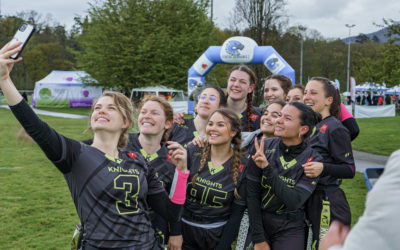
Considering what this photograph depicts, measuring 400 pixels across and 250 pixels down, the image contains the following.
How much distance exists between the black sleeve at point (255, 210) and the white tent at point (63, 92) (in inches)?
1365

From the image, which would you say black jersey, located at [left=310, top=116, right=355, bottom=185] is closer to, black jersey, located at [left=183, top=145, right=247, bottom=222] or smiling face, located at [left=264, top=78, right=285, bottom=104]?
black jersey, located at [left=183, top=145, right=247, bottom=222]

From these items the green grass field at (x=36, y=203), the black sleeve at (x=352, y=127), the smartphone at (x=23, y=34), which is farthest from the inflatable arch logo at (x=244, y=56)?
the smartphone at (x=23, y=34)

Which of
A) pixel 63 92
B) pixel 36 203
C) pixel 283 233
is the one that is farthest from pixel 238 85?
pixel 63 92

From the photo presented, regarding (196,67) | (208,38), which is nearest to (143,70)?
(208,38)

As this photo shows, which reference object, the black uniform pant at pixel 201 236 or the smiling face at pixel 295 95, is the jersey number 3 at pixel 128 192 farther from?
the smiling face at pixel 295 95

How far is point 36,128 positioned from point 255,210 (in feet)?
5.88

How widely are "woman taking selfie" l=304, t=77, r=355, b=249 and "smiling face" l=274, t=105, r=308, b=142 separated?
28 centimetres

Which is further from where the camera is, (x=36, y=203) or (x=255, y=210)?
(x=36, y=203)

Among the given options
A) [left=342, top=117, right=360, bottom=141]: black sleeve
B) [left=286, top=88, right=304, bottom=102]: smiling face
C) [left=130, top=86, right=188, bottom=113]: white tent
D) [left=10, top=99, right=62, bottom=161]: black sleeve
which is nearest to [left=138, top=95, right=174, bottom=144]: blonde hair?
[left=10, top=99, right=62, bottom=161]: black sleeve

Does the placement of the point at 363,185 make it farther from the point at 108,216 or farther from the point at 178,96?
the point at 178,96

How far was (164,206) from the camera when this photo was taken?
2.71 meters

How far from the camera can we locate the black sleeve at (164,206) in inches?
105

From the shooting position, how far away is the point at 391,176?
1141 mm

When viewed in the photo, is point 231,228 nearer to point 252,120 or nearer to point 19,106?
point 252,120
